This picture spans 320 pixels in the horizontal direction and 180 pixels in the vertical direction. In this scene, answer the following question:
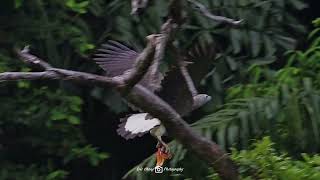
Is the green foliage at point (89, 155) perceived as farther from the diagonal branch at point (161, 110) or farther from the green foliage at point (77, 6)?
the diagonal branch at point (161, 110)

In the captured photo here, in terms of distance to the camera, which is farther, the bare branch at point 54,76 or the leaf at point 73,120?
the leaf at point 73,120

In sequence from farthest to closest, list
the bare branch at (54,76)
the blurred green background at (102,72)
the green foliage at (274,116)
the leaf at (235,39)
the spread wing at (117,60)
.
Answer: the leaf at (235,39), the blurred green background at (102,72), the green foliage at (274,116), the spread wing at (117,60), the bare branch at (54,76)

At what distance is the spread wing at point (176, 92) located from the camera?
61.2 inches

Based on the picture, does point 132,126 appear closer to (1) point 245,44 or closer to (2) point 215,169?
(2) point 215,169

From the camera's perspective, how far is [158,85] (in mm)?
1598

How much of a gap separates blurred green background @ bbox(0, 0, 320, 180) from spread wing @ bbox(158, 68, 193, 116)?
0.84m

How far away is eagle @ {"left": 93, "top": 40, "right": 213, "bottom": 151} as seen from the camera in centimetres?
155

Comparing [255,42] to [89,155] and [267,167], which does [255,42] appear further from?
[267,167]

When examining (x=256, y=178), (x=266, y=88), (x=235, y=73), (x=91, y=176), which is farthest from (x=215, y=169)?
(x=91, y=176)

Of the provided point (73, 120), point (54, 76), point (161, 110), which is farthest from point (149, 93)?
point (73, 120)

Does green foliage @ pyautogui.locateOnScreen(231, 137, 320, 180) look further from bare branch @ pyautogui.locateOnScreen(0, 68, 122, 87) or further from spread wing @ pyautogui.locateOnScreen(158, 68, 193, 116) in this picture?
bare branch @ pyautogui.locateOnScreen(0, 68, 122, 87)

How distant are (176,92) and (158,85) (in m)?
0.04

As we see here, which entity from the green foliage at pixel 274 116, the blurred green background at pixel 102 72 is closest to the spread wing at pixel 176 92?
the green foliage at pixel 274 116

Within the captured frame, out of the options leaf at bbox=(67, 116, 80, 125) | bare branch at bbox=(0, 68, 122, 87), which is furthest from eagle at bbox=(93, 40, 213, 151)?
leaf at bbox=(67, 116, 80, 125)
